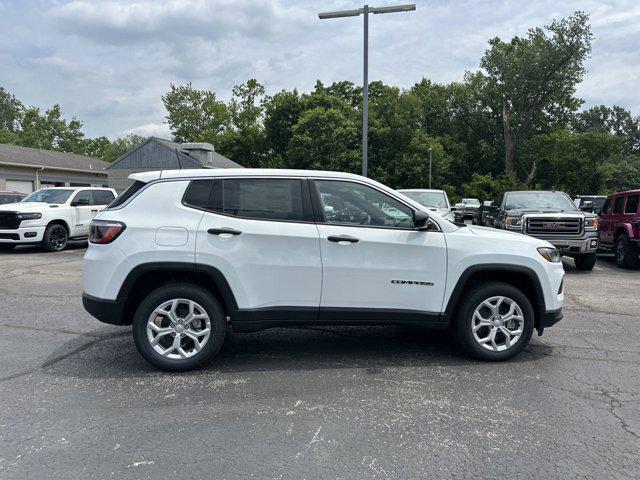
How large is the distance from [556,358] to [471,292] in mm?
1167

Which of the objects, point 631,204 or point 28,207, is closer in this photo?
point 631,204

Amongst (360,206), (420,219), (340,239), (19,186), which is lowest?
(340,239)

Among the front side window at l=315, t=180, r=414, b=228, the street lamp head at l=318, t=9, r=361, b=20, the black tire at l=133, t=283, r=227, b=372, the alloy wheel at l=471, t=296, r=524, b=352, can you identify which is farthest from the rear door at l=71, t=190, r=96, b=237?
the alloy wheel at l=471, t=296, r=524, b=352

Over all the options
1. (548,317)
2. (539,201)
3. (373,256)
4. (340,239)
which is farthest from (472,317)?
(539,201)

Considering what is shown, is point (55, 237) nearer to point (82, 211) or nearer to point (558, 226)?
point (82, 211)

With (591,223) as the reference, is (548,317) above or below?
below

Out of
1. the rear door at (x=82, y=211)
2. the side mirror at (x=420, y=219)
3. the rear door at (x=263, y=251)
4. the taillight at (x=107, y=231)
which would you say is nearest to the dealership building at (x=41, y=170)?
the rear door at (x=82, y=211)

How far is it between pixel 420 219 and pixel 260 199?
1.49m

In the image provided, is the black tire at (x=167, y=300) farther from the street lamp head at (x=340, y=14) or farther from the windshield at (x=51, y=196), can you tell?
the windshield at (x=51, y=196)

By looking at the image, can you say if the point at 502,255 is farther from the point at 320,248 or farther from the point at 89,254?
the point at 89,254

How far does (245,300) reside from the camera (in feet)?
14.3

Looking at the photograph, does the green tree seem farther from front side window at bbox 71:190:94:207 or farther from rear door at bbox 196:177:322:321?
rear door at bbox 196:177:322:321

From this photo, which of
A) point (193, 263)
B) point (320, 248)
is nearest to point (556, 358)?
point (320, 248)

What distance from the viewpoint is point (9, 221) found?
508 inches
